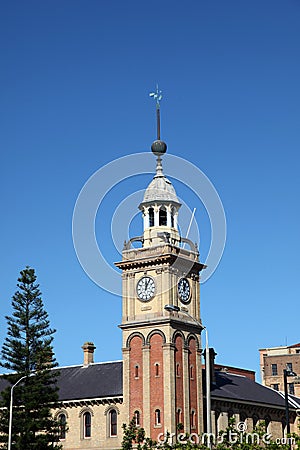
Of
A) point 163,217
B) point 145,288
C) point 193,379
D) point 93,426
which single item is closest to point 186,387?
point 193,379

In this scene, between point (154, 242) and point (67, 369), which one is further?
point (67, 369)

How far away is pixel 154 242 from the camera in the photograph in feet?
252

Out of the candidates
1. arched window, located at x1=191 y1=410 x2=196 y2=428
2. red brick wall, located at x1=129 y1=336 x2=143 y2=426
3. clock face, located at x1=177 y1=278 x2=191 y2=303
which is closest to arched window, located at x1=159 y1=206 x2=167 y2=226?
clock face, located at x1=177 y1=278 x2=191 y2=303

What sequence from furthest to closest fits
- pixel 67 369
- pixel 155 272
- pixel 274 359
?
pixel 274 359
pixel 67 369
pixel 155 272

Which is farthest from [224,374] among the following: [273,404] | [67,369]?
[67,369]

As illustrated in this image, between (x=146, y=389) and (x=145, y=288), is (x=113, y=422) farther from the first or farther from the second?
(x=145, y=288)

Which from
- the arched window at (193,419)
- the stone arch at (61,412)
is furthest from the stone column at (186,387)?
the stone arch at (61,412)

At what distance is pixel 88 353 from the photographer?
86125 millimetres

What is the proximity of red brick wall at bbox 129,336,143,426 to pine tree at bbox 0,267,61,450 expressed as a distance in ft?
19.9

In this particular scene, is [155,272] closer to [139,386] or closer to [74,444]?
[139,386]

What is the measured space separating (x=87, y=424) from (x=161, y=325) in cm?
1168

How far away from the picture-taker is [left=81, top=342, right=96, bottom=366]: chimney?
85750 mm

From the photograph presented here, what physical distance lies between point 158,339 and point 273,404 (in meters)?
19.4

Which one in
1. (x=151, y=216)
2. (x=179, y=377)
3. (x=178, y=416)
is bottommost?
(x=178, y=416)
